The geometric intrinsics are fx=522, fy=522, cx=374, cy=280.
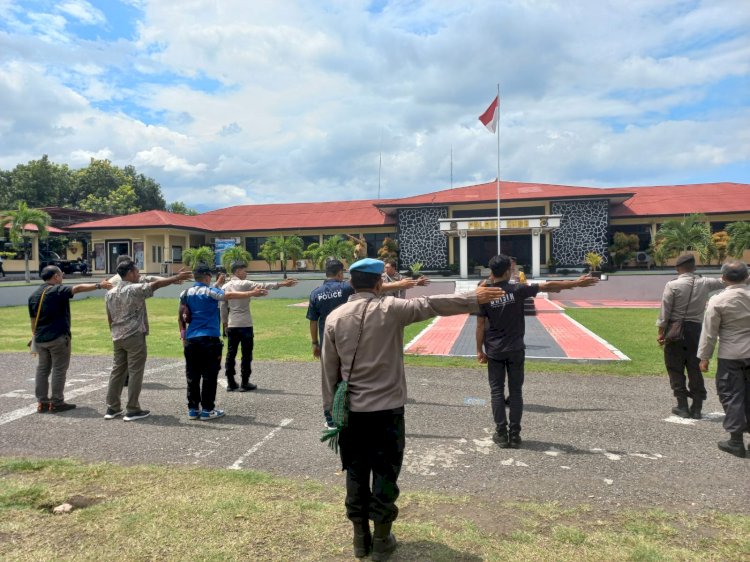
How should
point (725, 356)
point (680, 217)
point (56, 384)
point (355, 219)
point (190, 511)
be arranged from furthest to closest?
point (355, 219) → point (680, 217) → point (56, 384) → point (725, 356) → point (190, 511)

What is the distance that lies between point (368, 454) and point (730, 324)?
393cm

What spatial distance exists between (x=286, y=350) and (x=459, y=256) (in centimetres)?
2413

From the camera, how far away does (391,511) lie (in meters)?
3.14

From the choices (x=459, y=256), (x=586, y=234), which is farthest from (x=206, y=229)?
(x=586, y=234)

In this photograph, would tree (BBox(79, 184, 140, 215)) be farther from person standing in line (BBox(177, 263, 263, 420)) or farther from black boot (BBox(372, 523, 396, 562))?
black boot (BBox(372, 523, 396, 562))

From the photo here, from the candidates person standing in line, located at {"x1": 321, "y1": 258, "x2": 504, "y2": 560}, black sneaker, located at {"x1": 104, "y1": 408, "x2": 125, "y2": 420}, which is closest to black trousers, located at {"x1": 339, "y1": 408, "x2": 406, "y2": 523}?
person standing in line, located at {"x1": 321, "y1": 258, "x2": 504, "y2": 560}

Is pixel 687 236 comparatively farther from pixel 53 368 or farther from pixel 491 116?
pixel 53 368

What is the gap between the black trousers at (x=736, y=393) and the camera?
4848mm

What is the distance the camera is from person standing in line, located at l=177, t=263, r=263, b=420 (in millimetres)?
6000

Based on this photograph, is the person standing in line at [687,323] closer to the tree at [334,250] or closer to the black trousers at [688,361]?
the black trousers at [688,361]

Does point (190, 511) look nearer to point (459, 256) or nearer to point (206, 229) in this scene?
point (459, 256)

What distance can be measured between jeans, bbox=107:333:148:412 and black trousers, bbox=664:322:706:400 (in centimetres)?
617

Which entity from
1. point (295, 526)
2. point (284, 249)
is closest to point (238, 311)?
point (295, 526)

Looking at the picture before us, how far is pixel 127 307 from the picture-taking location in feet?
19.7
